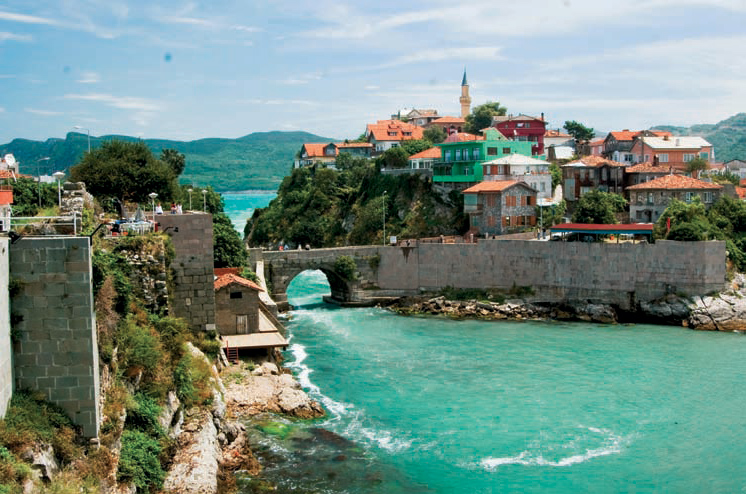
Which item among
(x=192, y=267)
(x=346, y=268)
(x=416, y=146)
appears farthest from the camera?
(x=416, y=146)

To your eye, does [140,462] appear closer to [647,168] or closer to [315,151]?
[647,168]

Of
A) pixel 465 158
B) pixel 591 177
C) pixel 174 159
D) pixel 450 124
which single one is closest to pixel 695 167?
pixel 591 177

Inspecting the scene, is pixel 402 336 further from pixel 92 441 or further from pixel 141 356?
pixel 92 441

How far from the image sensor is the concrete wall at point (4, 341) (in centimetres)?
1338

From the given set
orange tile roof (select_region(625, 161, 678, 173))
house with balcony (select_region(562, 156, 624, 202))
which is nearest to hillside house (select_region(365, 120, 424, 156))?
house with balcony (select_region(562, 156, 624, 202))

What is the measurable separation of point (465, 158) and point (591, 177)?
9975 millimetres

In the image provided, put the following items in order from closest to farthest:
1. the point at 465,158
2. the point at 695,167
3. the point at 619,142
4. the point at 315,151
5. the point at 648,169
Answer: the point at 648,169 → the point at 695,167 → the point at 465,158 → the point at 619,142 → the point at 315,151

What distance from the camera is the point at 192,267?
26766mm

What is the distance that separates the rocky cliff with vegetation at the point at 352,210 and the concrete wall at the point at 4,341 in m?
47.2

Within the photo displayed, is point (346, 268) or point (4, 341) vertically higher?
point (4, 341)

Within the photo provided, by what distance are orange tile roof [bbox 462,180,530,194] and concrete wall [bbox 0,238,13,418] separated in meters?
44.5

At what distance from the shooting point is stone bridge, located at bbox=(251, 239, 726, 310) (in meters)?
45.1

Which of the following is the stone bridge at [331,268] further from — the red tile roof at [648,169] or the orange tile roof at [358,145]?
the orange tile roof at [358,145]

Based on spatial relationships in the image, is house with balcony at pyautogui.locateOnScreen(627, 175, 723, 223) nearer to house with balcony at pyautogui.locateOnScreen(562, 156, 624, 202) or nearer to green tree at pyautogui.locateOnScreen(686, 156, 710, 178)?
house with balcony at pyautogui.locateOnScreen(562, 156, 624, 202)
